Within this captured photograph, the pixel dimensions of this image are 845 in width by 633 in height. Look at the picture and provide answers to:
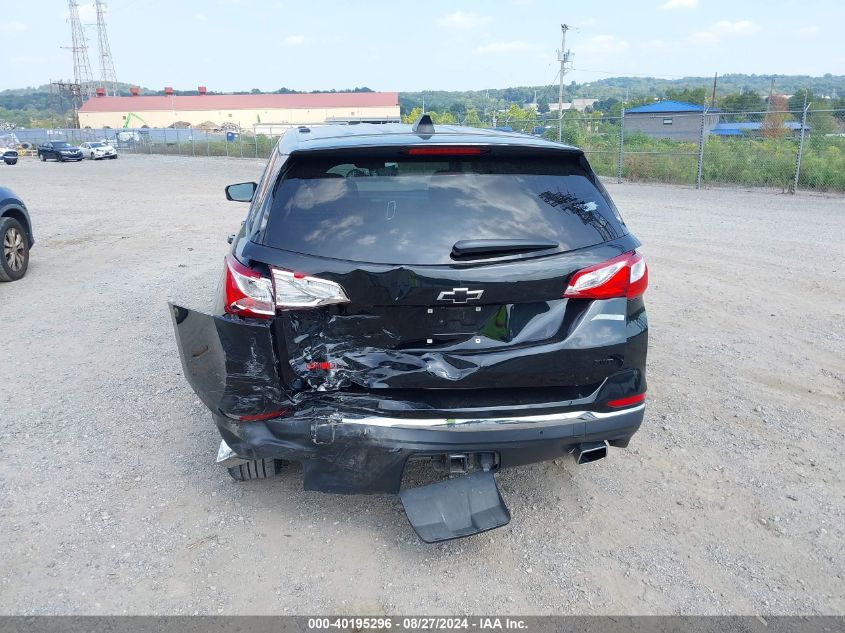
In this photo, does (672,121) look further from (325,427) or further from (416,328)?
(325,427)

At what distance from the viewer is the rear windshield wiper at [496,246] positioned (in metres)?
3.02

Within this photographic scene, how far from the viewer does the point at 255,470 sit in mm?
3537

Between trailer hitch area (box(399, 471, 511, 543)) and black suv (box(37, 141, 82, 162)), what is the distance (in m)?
46.1

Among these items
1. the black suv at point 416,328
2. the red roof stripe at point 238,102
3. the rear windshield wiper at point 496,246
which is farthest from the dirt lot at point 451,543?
the red roof stripe at point 238,102

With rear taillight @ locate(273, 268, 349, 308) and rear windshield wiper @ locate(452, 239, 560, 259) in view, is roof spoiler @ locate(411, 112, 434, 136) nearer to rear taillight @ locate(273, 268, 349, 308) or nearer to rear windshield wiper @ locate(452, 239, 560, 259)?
rear windshield wiper @ locate(452, 239, 560, 259)

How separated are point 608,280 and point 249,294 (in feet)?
5.26

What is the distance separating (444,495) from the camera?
3.34 meters

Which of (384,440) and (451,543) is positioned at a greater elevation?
(384,440)

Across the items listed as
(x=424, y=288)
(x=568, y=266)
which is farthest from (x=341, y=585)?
(x=568, y=266)

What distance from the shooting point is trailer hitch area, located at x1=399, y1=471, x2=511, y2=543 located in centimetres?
318

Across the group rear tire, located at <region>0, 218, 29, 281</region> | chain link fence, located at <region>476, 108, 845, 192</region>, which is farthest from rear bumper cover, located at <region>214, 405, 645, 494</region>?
chain link fence, located at <region>476, 108, 845, 192</region>

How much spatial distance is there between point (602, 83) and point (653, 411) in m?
179

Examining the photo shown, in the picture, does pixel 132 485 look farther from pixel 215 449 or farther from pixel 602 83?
pixel 602 83

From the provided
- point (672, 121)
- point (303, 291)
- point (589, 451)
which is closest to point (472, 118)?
point (672, 121)
